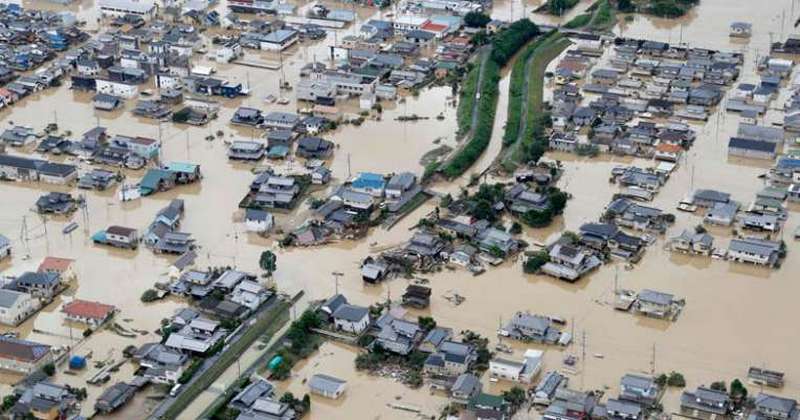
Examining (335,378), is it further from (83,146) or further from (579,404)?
(83,146)

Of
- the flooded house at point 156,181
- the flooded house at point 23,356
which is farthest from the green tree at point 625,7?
the flooded house at point 23,356

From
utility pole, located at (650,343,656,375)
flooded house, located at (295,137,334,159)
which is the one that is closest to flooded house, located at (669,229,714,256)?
utility pole, located at (650,343,656,375)

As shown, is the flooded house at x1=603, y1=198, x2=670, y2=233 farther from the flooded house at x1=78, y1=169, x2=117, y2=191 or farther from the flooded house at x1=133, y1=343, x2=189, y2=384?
the flooded house at x1=78, y1=169, x2=117, y2=191

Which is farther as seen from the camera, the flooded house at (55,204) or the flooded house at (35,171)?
the flooded house at (35,171)

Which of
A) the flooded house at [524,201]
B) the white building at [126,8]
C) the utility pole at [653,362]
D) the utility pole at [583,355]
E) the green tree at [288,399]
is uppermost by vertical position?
the white building at [126,8]

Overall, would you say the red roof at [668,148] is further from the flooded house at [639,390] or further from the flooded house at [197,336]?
the flooded house at [197,336]
